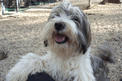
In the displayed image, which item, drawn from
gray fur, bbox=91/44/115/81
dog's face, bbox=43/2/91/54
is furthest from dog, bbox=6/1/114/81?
gray fur, bbox=91/44/115/81

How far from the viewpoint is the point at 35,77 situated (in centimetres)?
204

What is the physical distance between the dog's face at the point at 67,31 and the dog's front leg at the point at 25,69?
17.2 inches

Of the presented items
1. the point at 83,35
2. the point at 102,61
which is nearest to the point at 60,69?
the point at 83,35

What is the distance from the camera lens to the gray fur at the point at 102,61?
2.54 metres

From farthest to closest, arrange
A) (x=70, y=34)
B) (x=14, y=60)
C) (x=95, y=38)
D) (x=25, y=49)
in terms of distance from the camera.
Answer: (x=95, y=38), (x=25, y=49), (x=14, y=60), (x=70, y=34)

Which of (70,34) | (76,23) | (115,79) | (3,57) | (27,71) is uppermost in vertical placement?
(76,23)

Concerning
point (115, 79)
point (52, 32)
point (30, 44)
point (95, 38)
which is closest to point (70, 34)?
point (52, 32)

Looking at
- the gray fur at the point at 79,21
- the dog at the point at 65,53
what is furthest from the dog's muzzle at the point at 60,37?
the gray fur at the point at 79,21

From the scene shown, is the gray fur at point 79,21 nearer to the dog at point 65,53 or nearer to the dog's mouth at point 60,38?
the dog at point 65,53

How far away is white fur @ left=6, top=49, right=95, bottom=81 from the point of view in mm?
2188

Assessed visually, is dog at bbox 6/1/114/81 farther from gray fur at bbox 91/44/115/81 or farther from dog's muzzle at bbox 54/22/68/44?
gray fur at bbox 91/44/115/81

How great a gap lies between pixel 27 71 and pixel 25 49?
6.96 feet

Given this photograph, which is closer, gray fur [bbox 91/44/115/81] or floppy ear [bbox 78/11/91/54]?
floppy ear [bbox 78/11/91/54]

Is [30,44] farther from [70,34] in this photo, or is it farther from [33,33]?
[70,34]
